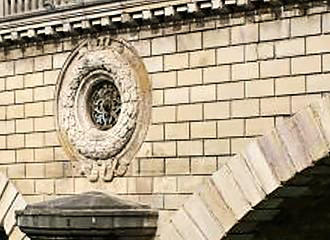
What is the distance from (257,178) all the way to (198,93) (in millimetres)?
1214

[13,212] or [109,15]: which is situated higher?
[109,15]

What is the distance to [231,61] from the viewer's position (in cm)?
1038

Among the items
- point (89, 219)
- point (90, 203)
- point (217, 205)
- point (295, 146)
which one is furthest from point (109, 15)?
point (295, 146)

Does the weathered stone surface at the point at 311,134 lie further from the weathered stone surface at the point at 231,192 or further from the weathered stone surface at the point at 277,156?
the weathered stone surface at the point at 231,192

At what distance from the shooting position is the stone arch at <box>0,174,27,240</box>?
1252cm

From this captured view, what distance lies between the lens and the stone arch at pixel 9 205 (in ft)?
41.1

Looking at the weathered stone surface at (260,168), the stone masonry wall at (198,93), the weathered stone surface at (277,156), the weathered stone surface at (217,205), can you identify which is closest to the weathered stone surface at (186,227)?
the stone masonry wall at (198,93)

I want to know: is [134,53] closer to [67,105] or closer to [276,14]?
[67,105]

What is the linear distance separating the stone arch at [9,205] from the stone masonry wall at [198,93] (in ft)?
0.83

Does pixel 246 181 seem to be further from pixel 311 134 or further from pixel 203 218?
pixel 311 134

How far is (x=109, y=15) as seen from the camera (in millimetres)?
11305

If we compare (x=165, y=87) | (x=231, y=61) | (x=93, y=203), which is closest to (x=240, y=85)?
(x=231, y=61)

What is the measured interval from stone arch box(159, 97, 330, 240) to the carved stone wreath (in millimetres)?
1090

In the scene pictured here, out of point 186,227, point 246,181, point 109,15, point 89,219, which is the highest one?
point 109,15
